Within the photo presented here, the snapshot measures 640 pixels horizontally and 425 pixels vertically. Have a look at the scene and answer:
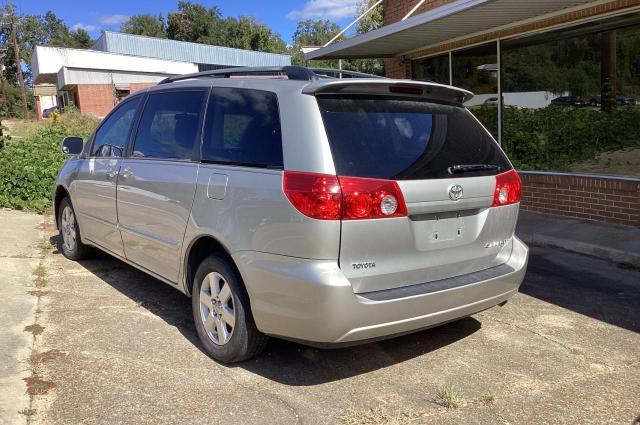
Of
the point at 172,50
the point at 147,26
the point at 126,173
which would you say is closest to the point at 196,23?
the point at 147,26

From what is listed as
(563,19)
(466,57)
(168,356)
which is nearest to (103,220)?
(168,356)

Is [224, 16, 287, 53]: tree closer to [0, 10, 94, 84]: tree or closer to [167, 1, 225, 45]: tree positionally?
[167, 1, 225, 45]: tree

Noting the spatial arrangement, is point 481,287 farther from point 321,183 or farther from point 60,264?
point 60,264

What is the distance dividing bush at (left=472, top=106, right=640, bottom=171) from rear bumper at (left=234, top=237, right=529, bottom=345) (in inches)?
234

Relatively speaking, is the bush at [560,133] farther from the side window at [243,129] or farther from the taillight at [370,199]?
the side window at [243,129]

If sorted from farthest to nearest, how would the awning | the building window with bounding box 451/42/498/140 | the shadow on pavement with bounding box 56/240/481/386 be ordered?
the building window with bounding box 451/42/498/140 → the awning → the shadow on pavement with bounding box 56/240/481/386

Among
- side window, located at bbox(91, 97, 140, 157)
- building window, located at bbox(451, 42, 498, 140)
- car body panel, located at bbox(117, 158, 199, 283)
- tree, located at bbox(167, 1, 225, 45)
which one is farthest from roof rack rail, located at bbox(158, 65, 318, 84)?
tree, located at bbox(167, 1, 225, 45)

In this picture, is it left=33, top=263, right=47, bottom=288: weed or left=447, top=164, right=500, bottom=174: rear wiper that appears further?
left=33, top=263, right=47, bottom=288: weed

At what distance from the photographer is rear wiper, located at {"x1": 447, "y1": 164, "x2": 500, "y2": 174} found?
12.0 feet

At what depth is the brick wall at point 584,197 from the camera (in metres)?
7.43

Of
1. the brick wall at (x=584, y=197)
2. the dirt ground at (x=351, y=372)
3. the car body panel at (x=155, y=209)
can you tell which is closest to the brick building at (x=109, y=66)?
the brick wall at (x=584, y=197)

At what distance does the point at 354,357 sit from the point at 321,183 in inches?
55.1

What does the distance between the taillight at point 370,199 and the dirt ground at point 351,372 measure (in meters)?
1.08

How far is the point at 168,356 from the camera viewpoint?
4020 millimetres
